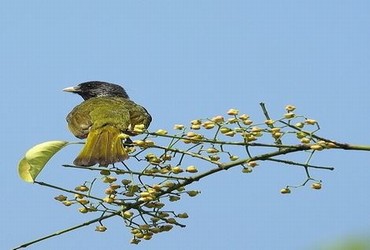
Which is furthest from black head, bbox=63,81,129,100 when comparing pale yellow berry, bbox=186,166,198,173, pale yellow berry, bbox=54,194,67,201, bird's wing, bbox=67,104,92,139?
pale yellow berry, bbox=186,166,198,173

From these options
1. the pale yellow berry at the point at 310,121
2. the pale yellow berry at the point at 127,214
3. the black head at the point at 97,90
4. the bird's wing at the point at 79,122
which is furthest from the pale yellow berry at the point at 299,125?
the black head at the point at 97,90

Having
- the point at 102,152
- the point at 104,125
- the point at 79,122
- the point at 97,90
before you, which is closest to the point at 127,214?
the point at 102,152

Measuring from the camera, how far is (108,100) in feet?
17.6

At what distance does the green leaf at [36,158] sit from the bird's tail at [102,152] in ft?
1.66

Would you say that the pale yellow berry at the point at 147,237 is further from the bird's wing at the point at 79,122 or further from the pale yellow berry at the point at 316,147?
the bird's wing at the point at 79,122

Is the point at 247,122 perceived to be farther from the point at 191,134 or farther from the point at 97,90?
the point at 97,90

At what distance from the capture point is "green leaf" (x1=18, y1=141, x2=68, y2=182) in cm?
266

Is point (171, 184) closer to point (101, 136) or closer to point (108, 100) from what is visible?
point (101, 136)

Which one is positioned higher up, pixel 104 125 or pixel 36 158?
pixel 104 125

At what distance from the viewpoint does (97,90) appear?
682 cm

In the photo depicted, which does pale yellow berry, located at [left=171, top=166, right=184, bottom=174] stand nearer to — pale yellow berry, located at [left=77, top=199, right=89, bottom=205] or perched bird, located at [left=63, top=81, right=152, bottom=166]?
pale yellow berry, located at [left=77, top=199, right=89, bottom=205]

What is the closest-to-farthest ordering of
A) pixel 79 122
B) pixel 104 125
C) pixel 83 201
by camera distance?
pixel 83 201 < pixel 104 125 < pixel 79 122

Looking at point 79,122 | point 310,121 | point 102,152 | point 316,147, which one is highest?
Result: point 79,122

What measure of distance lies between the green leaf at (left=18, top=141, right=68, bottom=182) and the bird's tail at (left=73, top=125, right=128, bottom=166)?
1.66ft
